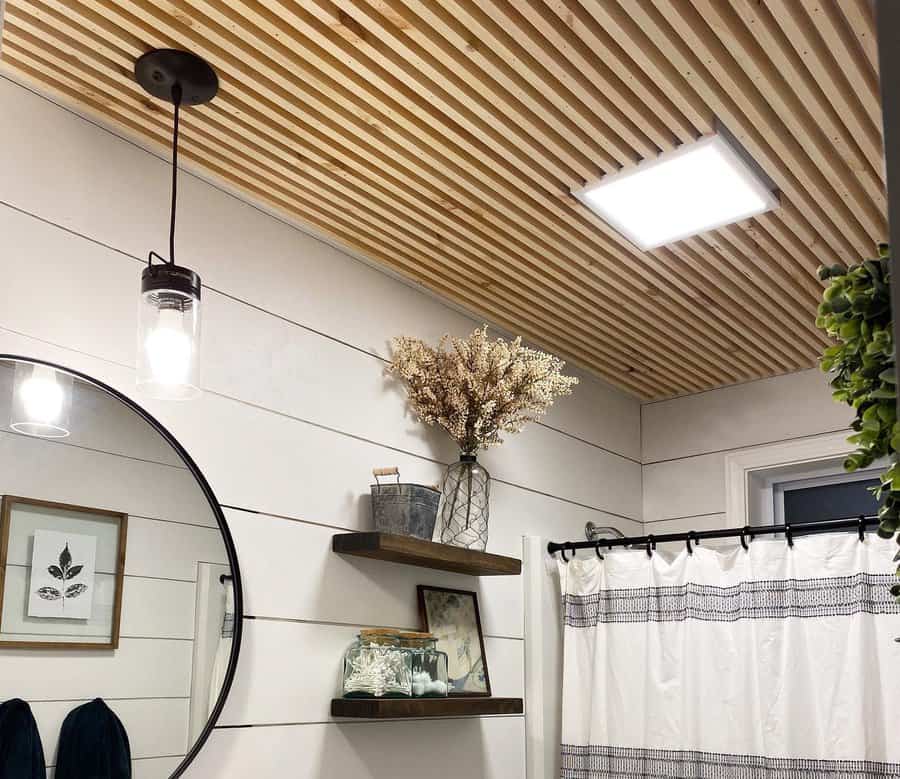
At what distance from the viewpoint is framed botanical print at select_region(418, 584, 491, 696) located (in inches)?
101

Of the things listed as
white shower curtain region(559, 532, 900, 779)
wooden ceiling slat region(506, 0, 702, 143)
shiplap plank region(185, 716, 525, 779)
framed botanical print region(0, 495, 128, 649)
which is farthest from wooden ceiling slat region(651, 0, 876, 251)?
shiplap plank region(185, 716, 525, 779)

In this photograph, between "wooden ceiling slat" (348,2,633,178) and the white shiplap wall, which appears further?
the white shiplap wall

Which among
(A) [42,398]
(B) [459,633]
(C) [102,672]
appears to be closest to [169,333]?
(A) [42,398]

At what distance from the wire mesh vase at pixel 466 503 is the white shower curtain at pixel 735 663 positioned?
564 millimetres

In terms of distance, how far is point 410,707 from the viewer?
2250 millimetres

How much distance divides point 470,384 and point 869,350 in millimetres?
1900

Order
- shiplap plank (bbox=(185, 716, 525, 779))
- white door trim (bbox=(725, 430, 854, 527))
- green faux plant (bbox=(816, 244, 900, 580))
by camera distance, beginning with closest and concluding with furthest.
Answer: green faux plant (bbox=(816, 244, 900, 580)), shiplap plank (bbox=(185, 716, 525, 779)), white door trim (bbox=(725, 430, 854, 527))

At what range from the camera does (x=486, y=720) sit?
8.86ft

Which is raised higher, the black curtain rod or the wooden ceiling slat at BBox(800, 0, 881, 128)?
the wooden ceiling slat at BBox(800, 0, 881, 128)

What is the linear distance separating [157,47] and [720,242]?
139 centimetres

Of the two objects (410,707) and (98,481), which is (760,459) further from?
(98,481)

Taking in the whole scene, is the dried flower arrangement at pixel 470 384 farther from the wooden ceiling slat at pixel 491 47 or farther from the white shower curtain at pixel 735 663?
the wooden ceiling slat at pixel 491 47

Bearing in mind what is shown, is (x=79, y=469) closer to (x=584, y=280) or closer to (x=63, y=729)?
(x=63, y=729)

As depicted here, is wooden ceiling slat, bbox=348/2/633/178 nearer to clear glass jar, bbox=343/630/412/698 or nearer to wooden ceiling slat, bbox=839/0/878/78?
wooden ceiling slat, bbox=839/0/878/78
